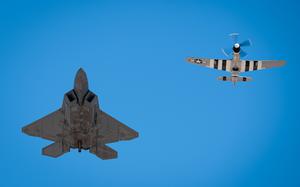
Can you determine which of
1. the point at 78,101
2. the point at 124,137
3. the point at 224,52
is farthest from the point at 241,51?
the point at 78,101

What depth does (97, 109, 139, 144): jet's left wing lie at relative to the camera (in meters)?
56.5

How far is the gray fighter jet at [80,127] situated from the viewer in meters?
51.8

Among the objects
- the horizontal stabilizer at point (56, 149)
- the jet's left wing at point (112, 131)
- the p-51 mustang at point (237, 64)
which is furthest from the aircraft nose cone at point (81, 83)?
A: the p-51 mustang at point (237, 64)

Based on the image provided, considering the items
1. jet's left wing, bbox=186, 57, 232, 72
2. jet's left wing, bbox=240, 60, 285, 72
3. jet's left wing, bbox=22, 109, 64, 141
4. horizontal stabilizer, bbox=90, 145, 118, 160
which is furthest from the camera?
jet's left wing, bbox=240, 60, 285, 72

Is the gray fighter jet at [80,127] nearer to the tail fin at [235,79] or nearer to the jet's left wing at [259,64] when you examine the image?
the tail fin at [235,79]

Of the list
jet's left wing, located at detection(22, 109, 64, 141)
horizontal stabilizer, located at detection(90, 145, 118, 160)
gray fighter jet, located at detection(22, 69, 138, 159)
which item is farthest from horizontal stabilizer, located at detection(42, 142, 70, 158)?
horizontal stabilizer, located at detection(90, 145, 118, 160)

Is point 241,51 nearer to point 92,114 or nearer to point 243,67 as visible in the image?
point 243,67

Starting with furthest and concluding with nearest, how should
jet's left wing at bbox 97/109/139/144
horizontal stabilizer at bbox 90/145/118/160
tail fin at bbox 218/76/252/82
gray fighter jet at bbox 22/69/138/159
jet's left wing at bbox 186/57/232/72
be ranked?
jet's left wing at bbox 186/57/232/72 < tail fin at bbox 218/76/252/82 < horizontal stabilizer at bbox 90/145/118/160 < jet's left wing at bbox 97/109/139/144 < gray fighter jet at bbox 22/69/138/159

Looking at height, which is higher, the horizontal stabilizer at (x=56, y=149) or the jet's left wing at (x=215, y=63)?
the jet's left wing at (x=215, y=63)

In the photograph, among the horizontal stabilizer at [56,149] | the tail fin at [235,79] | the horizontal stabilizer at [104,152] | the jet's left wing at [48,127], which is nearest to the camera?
the jet's left wing at [48,127]

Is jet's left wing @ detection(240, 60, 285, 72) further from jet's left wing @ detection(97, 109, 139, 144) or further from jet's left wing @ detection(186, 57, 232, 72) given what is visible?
jet's left wing @ detection(97, 109, 139, 144)

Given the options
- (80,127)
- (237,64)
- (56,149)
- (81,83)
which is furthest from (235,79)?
(56,149)

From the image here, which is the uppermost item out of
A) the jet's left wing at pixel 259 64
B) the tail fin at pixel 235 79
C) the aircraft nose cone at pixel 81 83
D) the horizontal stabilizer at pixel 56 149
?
the jet's left wing at pixel 259 64

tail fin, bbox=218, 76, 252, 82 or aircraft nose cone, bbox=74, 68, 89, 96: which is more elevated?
tail fin, bbox=218, 76, 252, 82
